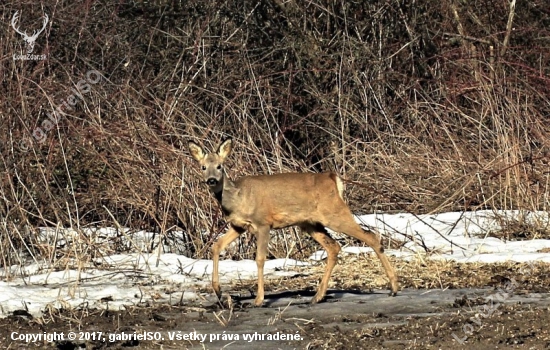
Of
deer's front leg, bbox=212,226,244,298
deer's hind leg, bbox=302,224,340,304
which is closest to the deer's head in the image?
deer's front leg, bbox=212,226,244,298

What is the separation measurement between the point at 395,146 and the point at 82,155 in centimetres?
386

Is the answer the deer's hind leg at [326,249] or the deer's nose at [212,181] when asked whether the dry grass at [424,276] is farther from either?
the deer's nose at [212,181]

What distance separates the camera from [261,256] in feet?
26.8

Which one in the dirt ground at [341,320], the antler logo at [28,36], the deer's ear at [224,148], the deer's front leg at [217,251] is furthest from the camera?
the antler logo at [28,36]

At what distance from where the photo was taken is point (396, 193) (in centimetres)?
1248

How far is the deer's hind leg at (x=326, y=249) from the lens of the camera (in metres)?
8.17

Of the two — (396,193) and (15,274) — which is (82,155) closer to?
(15,274)

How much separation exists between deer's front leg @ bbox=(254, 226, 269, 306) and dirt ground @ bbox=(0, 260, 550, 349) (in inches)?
4.4

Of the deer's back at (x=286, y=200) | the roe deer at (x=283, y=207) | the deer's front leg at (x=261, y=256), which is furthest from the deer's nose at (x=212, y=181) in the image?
the deer's front leg at (x=261, y=256)

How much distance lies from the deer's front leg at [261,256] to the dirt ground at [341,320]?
4.4 inches

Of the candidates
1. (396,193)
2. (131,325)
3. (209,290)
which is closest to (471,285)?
(209,290)

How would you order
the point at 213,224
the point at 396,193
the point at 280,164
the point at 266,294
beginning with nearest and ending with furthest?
the point at 266,294, the point at 213,224, the point at 280,164, the point at 396,193

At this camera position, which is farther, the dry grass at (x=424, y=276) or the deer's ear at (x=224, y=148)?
the dry grass at (x=424, y=276)

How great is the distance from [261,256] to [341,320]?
1055mm
